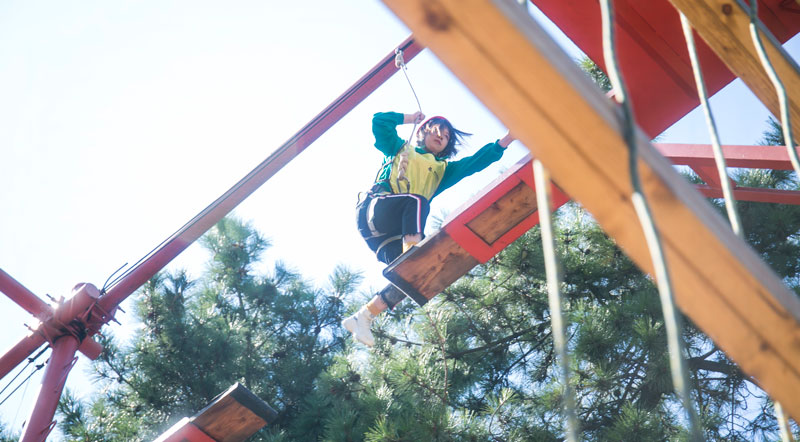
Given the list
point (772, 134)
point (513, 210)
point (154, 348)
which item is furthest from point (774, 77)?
point (154, 348)

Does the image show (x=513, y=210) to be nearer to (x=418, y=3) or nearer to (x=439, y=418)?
(x=439, y=418)

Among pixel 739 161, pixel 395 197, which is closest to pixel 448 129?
pixel 395 197

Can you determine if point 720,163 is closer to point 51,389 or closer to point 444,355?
point 444,355

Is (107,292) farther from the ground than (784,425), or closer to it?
farther from the ground

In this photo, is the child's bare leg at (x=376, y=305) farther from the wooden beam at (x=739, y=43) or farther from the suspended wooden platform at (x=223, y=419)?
the wooden beam at (x=739, y=43)

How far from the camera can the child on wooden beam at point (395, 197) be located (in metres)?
3.90

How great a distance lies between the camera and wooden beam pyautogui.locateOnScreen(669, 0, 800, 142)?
1.47m

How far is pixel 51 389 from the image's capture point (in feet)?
13.7

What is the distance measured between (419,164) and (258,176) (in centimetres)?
96

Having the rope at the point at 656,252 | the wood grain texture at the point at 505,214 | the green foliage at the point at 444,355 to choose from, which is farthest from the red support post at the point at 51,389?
the rope at the point at 656,252

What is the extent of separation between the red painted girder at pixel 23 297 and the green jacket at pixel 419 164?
7.29 ft

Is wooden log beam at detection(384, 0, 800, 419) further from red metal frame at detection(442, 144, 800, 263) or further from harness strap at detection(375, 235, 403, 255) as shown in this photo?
harness strap at detection(375, 235, 403, 255)

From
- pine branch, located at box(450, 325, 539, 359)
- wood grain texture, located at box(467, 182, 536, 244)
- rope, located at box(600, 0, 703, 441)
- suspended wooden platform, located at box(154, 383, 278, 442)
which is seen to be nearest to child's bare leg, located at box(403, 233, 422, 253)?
wood grain texture, located at box(467, 182, 536, 244)

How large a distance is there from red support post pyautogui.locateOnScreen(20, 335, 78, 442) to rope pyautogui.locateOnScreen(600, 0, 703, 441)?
4.04m
